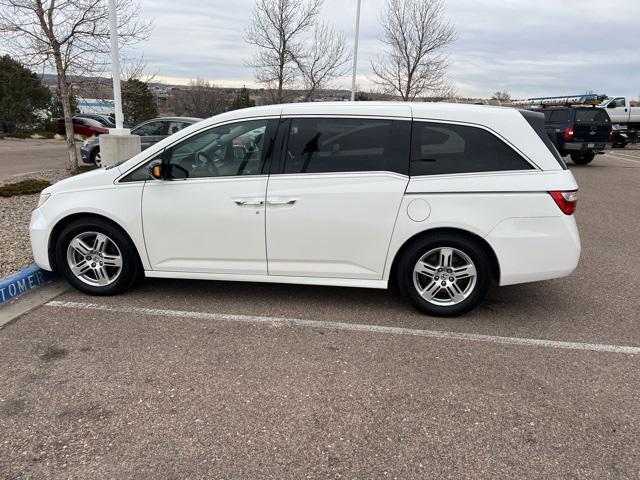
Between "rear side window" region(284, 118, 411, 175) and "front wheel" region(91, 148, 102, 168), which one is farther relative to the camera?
"front wheel" region(91, 148, 102, 168)

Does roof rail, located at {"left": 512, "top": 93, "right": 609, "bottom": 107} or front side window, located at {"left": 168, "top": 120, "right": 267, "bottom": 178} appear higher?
roof rail, located at {"left": 512, "top": 93, "right": 609, "bottom": 107}

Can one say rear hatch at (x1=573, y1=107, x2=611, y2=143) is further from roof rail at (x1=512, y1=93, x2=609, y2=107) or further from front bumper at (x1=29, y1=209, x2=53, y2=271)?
front bumper at (x1=29, y1=209, x2=53, y2=271)

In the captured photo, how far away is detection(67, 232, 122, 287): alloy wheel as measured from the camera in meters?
4.52

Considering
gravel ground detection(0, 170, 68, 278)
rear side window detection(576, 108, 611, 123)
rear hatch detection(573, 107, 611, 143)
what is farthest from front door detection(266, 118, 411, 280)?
rear side window detection(576, 108, 611, 123)

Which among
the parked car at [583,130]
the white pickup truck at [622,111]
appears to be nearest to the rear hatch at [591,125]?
the parked car at [583,130]

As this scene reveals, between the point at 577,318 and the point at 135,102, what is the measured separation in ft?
109

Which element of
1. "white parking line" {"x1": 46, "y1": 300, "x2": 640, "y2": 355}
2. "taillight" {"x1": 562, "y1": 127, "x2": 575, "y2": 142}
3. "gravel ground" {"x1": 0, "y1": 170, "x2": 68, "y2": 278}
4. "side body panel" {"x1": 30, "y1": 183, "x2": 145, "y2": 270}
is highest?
"taillight" {"x1": 562, "y1": 127, "x2": 575, "y2": 142}

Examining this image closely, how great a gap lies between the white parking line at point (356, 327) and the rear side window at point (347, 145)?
1.27m

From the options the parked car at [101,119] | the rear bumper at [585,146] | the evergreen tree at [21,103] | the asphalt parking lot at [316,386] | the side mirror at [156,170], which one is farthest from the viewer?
the evergreen tree at [21,103]

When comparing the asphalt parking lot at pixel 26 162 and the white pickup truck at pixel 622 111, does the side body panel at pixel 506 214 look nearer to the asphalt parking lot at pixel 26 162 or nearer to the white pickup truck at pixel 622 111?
the asphalt parking lot at pixel 26 162

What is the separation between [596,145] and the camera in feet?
58.2

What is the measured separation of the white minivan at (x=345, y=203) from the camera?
400 centimetres

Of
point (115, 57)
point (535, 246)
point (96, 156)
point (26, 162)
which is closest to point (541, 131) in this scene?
point (535, 246)

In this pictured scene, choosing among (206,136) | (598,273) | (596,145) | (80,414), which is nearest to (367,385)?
(80,414)
